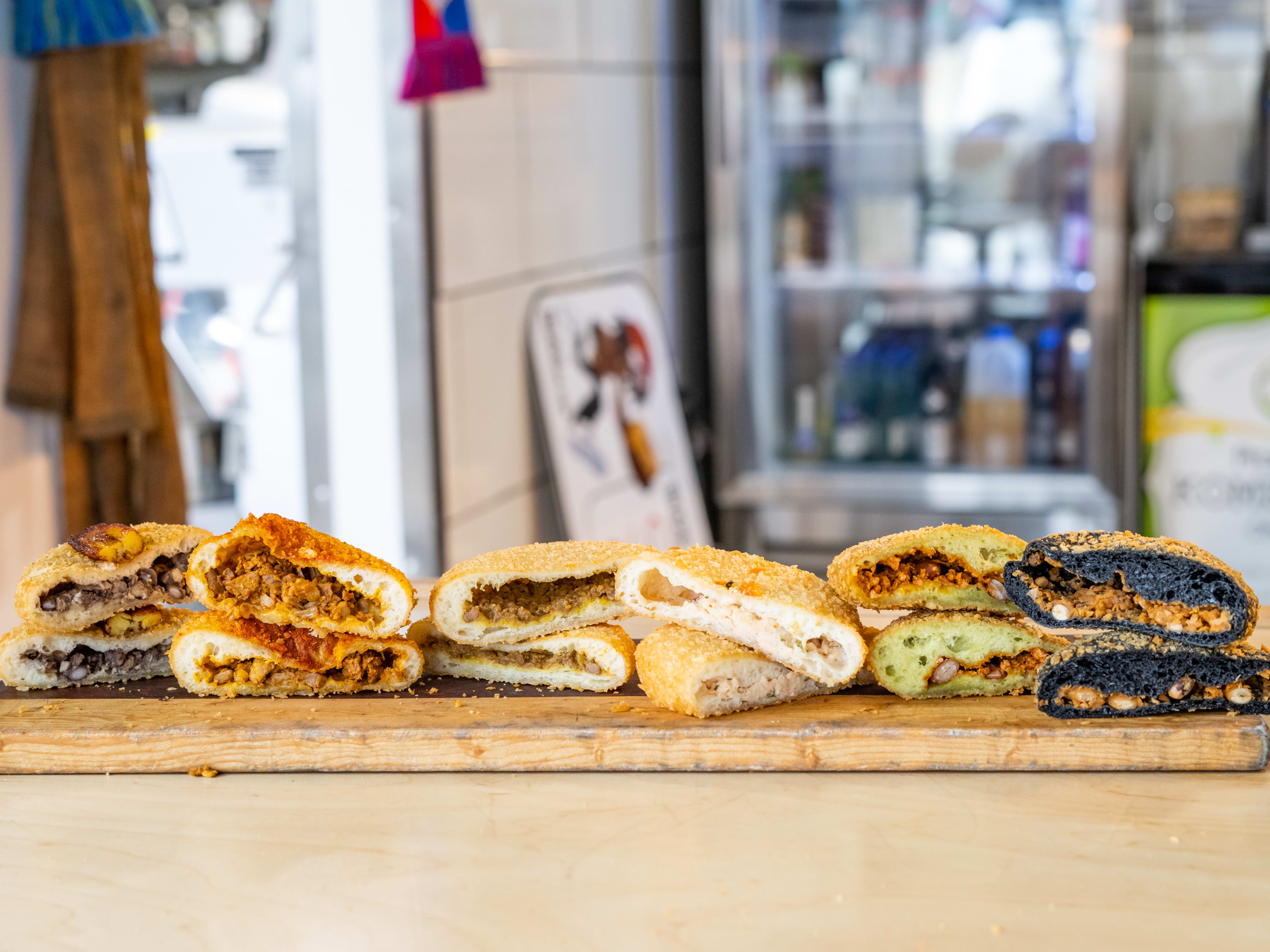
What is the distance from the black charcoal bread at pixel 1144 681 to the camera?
1158 mm

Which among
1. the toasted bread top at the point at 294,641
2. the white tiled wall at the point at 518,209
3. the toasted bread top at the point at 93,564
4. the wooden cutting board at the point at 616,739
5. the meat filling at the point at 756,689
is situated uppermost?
the white tiled wall at the point at 518,209

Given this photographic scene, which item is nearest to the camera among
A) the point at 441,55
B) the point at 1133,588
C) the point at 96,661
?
the point at 1133,588

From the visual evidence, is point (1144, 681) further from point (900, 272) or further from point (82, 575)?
point (900, 272)

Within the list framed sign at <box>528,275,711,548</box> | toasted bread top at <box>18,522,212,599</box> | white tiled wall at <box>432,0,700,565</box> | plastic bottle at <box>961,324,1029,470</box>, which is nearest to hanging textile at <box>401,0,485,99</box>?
white tiled wall at <box>432,0,700,565</box>

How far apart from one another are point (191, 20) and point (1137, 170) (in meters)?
2.48

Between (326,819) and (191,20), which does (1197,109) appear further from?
(326,819)

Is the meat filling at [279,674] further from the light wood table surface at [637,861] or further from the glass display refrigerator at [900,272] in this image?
the glass display refrigerator at [900,272]

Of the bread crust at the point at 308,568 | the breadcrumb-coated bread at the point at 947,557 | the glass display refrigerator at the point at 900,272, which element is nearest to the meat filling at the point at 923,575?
A: the breadcrumb-coated bread at the point at 947,557

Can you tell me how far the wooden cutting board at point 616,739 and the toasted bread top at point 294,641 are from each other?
0.05 metres

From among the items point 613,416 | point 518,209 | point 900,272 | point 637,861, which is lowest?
point 637,861

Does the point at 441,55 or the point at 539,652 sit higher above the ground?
the point at 441,55

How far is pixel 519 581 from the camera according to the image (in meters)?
1.35

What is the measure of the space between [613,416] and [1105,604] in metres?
1.99

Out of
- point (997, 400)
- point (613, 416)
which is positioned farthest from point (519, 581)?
point (997, 400)
